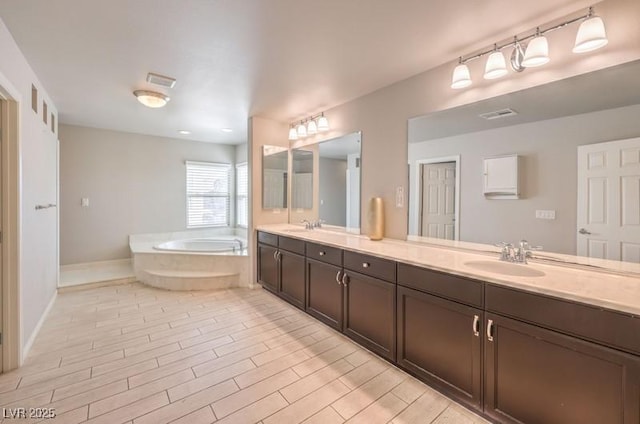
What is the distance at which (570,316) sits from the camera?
1.29 m

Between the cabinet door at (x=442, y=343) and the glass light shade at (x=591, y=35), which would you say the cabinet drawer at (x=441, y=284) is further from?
the glass light shade at (x=591, y=35)

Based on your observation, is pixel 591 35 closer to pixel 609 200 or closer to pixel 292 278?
pixel 609 200

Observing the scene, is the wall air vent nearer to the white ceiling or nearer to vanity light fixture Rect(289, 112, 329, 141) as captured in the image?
the white ceiling

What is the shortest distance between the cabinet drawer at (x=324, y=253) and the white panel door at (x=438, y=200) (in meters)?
0.77

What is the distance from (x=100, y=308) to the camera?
330cm

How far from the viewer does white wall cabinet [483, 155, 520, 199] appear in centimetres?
201

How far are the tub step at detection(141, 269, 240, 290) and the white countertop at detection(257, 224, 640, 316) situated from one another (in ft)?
7.24

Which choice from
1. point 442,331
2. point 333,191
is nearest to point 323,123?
point 333,191

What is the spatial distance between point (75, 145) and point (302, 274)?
14.1 feet

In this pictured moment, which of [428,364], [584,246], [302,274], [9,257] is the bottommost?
[428,364]

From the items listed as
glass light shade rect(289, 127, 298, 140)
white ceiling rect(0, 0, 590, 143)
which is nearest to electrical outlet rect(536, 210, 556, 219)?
white ceiling rect(0, 0, 590, 143)

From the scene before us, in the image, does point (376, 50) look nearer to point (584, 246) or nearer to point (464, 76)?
point (464, 76)

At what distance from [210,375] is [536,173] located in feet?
8.57

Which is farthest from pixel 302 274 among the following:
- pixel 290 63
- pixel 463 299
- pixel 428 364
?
pixel 290 63
